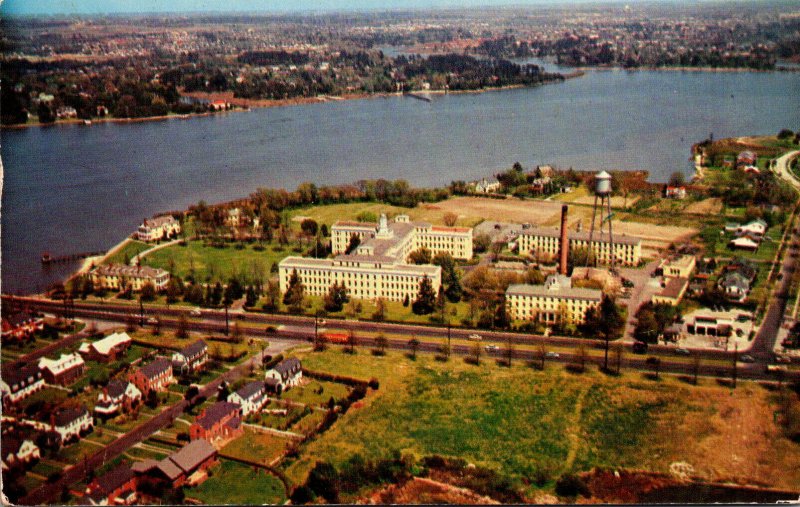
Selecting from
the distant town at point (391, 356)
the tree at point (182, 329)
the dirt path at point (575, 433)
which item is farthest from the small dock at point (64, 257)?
the dirt path at point (575, 433)

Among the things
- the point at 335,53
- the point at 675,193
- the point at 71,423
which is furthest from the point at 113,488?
the point at 335,53

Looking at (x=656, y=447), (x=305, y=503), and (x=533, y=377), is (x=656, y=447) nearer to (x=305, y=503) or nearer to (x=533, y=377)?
(x=533, y=377)

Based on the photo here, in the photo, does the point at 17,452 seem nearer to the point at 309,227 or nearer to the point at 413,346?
the point at 413,346

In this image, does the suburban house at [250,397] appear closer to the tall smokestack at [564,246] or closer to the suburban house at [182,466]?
the suburban house at [182,466]

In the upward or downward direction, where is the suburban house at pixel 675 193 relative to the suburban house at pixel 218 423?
downward

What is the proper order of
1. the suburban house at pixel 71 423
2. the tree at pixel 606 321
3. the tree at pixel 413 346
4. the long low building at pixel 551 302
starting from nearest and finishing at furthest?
the suburban house at pixel 71 423
the tree at pixel 413 346
the tree at pixel 606 321
the long low building at pixel 551 302

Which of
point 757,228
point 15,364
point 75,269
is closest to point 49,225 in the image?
point 75,269
